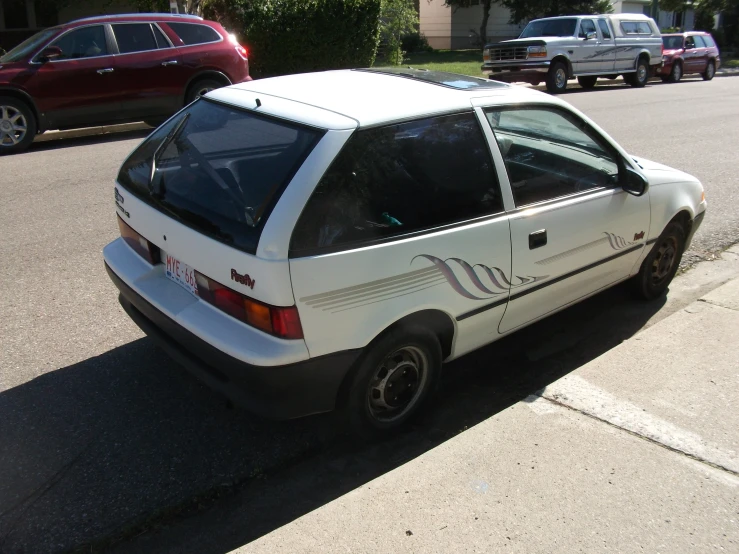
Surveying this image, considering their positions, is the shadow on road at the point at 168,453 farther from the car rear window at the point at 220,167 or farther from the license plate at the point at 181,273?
the car rear window at the point at 220,167

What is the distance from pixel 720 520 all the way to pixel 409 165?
2.09 meters

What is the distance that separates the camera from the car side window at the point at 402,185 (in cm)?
307

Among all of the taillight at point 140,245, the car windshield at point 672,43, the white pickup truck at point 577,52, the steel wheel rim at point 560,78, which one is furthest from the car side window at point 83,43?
the car windshield at point 672,43

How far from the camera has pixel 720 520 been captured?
304cm

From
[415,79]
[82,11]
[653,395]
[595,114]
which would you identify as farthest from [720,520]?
[82,11]

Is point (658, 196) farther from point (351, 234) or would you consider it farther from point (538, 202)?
point (351, 234)

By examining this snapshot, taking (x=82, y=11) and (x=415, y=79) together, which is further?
(x=82, y=11)

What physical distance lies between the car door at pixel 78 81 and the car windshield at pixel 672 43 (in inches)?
829

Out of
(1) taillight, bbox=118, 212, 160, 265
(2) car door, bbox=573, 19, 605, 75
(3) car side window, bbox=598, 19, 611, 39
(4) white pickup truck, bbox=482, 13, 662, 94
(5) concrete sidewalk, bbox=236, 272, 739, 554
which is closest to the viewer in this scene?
(5) concrete sidewalk, bbox=236, 272, 739, 554

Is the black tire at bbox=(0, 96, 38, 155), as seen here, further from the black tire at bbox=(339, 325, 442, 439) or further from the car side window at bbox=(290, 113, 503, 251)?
the black tire at bbox=(339, 325, 442, 439)

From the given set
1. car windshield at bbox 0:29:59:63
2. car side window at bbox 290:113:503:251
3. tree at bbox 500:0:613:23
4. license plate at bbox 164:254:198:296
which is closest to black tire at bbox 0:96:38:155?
car windshield at bbox 0:29:59:63

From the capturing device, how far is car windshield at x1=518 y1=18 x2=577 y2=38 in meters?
20.6

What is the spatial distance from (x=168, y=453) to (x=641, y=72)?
23.0 meters

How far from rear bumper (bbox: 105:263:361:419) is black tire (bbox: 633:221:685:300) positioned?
2.76 m
